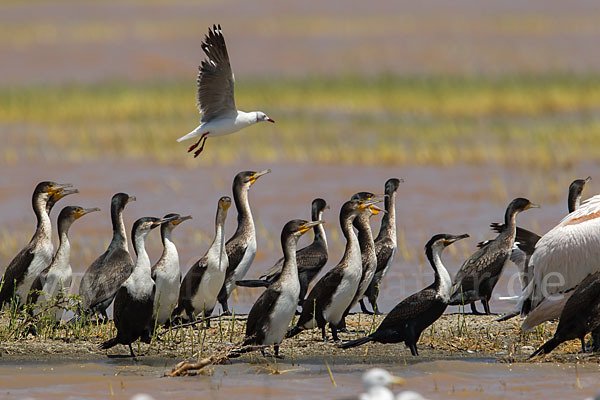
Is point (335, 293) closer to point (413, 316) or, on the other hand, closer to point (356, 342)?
point (356, 342)

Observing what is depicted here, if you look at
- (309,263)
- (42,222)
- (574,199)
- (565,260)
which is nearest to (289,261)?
(309,263)

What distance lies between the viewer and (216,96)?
10.8 m

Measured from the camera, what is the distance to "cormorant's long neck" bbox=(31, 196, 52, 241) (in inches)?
396

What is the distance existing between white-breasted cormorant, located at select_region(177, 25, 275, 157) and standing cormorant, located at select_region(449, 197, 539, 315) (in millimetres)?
2488

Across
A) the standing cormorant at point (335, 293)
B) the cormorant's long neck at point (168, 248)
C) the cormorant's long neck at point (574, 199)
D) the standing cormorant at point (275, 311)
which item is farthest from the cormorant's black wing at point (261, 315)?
the cormorant's long neck at point (574, 199)

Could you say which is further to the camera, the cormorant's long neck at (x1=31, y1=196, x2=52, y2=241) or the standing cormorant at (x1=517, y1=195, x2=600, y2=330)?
the cormorant's long neck at (x1=31, y1=196, x2=52, y2=241)

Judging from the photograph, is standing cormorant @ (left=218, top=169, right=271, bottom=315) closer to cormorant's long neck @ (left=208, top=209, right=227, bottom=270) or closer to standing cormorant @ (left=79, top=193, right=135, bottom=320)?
cormorant's long neck @ (left=208, top=209, right=227, bottom=270)

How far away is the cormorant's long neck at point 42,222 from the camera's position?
10.1 metres

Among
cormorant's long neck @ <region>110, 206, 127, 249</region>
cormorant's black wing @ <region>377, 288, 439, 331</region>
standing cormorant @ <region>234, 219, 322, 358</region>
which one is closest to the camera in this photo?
standing cormorant @ <region>234, 219, 322, 358</region>

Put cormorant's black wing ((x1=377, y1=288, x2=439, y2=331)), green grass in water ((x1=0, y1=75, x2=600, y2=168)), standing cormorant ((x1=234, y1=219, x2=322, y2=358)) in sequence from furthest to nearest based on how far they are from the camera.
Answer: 1. green grass in water ((x1=0, y1=75, x2=600, y2=168))
2. cormorant's black wing ((x1=377, y1=288, x2=439, y2=331))
3. standing cormorant ((x1=234, y1=219, x2=322, y2=358))

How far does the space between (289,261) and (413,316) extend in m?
1.05

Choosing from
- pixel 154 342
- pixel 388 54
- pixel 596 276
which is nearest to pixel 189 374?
→ pixel 154 342

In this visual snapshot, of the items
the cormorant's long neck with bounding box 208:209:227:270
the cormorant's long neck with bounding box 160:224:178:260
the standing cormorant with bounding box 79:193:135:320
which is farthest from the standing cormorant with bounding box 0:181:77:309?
the cormorant's long neck with bounding box 208:209:227:270

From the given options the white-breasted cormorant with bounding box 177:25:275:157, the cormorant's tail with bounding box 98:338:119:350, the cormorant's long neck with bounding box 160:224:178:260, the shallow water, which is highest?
the white-breasted cormorant with bounding box 177:25:275:157
